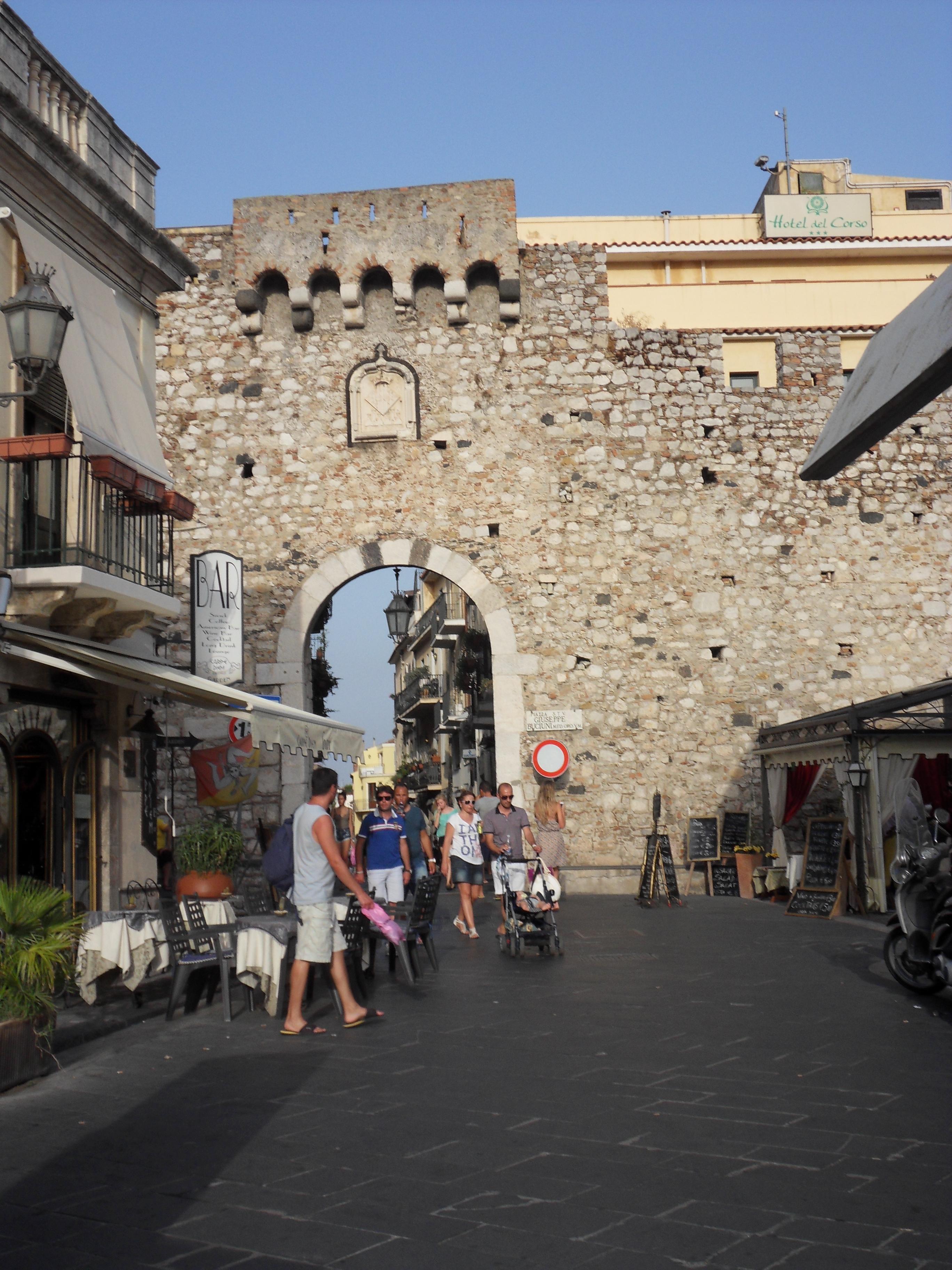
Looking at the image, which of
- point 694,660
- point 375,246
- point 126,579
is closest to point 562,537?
point 694,660

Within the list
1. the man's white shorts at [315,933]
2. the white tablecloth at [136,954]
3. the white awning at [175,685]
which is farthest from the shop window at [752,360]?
the man's white shorts at [315,933]

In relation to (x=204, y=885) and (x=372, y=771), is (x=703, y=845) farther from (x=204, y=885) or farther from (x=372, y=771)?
(x=372, y=771)

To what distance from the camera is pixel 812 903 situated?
41.1ft

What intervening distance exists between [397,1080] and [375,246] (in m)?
13.1

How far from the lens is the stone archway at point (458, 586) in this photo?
15.9 m

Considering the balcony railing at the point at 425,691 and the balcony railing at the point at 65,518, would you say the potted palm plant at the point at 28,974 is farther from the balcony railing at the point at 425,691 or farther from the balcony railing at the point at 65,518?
the balcony railing at the point at 425,691

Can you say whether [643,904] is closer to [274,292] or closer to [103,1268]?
[274,292]

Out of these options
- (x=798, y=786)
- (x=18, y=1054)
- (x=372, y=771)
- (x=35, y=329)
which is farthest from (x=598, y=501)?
(x=372, y=771)

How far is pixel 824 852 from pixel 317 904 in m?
7.41

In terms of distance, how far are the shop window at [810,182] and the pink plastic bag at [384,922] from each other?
23.0 meters

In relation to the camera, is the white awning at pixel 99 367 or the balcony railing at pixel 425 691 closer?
the white awning at pixel 99 367

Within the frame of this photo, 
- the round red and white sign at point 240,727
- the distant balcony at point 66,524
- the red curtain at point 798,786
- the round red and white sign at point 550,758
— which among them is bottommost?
the red curtain at point 798,786

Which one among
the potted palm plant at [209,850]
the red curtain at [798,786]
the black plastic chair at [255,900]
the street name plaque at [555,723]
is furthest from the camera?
the street name plaque at [555,723]

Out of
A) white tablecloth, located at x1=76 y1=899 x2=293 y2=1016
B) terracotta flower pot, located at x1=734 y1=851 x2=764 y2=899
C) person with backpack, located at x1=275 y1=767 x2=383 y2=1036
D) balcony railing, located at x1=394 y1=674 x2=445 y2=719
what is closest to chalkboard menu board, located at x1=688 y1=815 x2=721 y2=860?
terracotta flower pot, located at x1=734 y1=851 x2=764 y2=899
